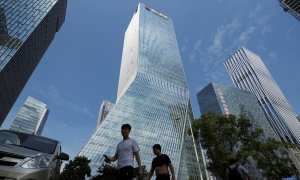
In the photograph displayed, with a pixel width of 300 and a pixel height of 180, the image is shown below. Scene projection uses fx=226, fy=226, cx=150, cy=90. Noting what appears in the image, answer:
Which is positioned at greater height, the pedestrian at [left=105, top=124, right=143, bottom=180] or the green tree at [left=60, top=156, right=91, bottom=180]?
the green tree at [left=60, top=156, right=91, bottom=180]

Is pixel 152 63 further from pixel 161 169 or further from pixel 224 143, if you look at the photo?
pixel 161 169

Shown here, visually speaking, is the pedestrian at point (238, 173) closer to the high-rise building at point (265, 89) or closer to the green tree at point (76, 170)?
the green tree at point (76, 170)

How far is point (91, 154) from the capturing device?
64.2 metres

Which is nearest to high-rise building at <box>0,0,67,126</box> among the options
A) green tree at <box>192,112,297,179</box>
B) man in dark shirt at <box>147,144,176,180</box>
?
green tree at <box>192,112,297,179</box>

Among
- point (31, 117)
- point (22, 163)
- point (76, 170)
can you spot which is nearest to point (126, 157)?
point (22, 163)

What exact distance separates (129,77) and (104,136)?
121 ft

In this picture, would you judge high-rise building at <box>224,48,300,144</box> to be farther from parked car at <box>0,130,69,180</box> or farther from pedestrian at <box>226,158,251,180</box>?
parked car at <box>0,130,69,180</box>

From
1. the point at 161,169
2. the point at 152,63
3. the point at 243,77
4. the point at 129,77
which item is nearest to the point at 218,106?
the point at 152,63

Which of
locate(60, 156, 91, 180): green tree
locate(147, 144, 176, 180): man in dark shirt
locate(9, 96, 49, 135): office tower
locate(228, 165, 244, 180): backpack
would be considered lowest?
locate(147, 144, 176, 180): man in dark shirt

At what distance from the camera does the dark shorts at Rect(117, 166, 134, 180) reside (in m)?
5.38

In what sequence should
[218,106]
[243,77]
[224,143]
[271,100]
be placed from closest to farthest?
[224,143], [218,106], [271,100], [243,77]

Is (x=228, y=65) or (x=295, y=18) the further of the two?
(x=228, y=65)

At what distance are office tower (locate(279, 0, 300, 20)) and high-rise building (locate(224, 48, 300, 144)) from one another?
3404 inches

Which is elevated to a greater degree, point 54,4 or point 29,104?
point 29,104
